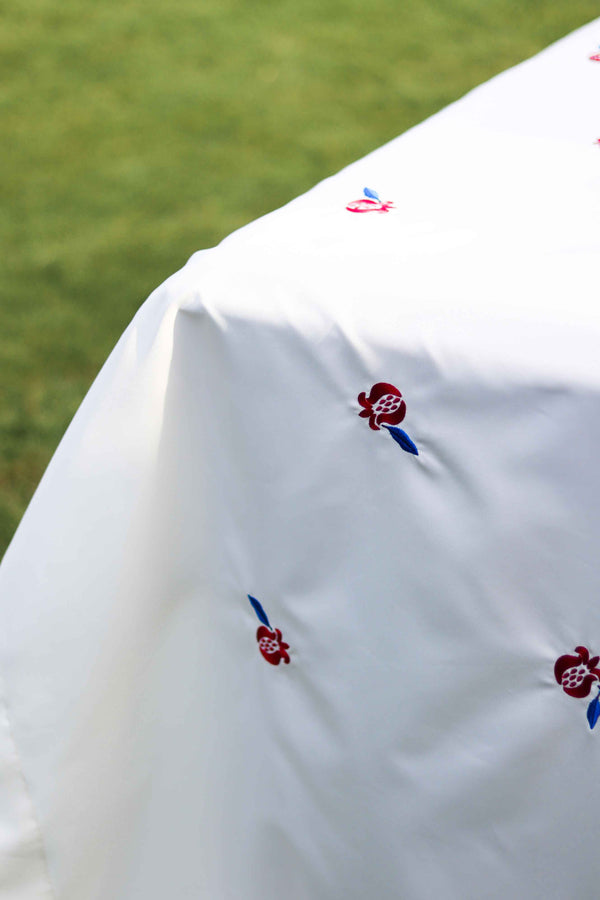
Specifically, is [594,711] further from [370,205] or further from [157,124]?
[157,124]

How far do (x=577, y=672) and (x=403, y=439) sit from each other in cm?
21

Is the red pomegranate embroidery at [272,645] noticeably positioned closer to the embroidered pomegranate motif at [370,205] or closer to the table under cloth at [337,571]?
the table under cloth at [337,571]

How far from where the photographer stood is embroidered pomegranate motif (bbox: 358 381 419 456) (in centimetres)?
68

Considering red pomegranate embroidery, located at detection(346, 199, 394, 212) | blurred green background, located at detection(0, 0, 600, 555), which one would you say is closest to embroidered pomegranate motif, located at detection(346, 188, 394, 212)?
red pomegranate embroidery, located at detection(346, 199, 394, 212)

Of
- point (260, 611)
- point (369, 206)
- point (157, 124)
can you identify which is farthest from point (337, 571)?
point (157, 124)

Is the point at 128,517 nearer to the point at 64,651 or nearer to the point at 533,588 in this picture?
the point at 64,651

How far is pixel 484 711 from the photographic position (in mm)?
706

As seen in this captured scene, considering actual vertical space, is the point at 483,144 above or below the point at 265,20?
below

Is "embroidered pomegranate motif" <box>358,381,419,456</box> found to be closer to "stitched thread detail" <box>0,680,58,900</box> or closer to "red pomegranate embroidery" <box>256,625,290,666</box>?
"red pomegranate embroidery" <box>256,625,290,666</box>

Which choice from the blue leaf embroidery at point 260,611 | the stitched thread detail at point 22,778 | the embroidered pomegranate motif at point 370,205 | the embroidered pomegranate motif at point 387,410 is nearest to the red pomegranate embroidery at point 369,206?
the embroidered pomegranate motif at point 370,205

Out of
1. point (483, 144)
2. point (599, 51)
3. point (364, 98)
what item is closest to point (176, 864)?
point (483, 144)

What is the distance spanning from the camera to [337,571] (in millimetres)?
736

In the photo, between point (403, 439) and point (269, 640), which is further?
point (269, 640)

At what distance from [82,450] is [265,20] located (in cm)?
343
